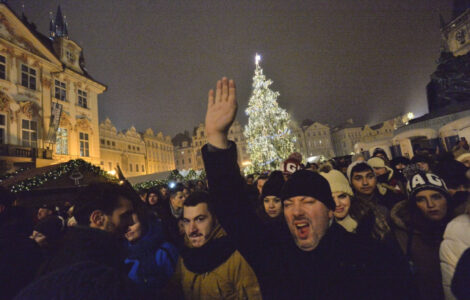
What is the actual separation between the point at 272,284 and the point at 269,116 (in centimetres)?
2470

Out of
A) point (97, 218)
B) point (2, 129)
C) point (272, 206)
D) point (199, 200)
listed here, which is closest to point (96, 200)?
point (97, 218)

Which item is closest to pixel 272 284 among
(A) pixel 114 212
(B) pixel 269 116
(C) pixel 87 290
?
(C) pixel 87 290

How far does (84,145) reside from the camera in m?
23.1

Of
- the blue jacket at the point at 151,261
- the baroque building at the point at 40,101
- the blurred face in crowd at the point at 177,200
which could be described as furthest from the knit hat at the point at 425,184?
the baroque building at the point at 40,101

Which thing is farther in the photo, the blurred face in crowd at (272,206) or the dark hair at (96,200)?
the blurred face in crowd at (272,206)

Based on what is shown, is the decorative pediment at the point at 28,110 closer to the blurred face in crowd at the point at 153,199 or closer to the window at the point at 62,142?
the window at the point at 62,142

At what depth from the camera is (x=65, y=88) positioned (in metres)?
22.2

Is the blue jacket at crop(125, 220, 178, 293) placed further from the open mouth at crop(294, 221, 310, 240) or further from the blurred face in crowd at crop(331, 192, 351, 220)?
the blurred face in crowd at crop(331, 192, 351, 220)

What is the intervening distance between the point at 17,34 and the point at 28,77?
10.4ft

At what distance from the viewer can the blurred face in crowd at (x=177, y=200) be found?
6.06m

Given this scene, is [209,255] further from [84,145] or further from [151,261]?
[84,145]

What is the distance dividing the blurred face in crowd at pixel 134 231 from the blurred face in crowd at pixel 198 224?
0.55 m

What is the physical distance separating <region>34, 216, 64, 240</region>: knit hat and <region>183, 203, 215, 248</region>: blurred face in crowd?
2.02 metres

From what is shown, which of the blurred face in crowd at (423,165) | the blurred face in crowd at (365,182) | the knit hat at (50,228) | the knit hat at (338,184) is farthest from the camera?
the blurred face in crowd at (423,165)
